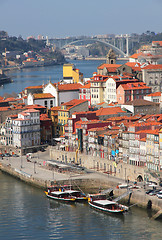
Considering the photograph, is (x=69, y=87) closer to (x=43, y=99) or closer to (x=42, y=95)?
(x=42, y=95)

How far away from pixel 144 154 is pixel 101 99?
22.8m

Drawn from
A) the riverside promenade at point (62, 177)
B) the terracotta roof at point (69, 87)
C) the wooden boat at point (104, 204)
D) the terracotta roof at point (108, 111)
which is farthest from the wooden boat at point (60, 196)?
the terracotta roof at point (69, 87)

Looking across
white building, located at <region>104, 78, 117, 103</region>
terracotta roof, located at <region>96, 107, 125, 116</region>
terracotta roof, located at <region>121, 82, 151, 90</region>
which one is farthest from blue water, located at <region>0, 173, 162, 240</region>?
white building, located at <region>104, 78, 117, 103</region>

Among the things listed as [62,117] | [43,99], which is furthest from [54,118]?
[43,99]

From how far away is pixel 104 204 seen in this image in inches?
1534

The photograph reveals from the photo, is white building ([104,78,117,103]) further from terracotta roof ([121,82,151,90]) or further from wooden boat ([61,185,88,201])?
wooden boat ([61,185,88,201])

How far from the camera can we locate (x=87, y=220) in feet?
123

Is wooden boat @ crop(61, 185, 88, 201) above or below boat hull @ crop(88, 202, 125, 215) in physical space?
above

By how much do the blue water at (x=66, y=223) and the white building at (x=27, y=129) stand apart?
13.9 metres

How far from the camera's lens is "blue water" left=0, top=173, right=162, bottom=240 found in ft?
115

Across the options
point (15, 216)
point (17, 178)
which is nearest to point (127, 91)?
point (17, 178)

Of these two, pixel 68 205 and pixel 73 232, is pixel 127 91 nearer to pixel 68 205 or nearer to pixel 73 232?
pixel 68 205

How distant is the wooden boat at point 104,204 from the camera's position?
38.2 meters

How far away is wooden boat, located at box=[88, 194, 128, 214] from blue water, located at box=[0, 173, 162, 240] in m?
0.37
